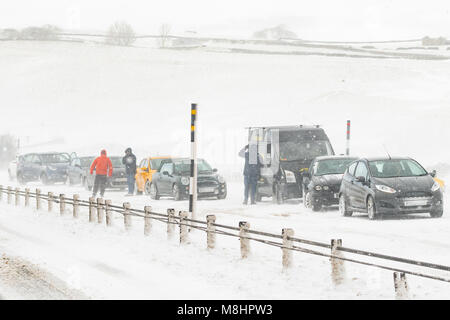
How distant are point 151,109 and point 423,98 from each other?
856 inches

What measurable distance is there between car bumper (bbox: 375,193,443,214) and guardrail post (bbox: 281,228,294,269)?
6701 mm

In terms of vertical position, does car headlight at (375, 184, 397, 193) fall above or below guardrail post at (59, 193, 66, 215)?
above

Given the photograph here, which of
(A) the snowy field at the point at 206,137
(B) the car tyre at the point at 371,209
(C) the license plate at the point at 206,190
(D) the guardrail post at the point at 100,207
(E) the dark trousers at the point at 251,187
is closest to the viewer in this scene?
(A) the snowy field at the point at 206,137

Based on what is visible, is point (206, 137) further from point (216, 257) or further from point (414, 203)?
point (216, 257)

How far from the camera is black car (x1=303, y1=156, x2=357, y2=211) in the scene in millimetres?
21562

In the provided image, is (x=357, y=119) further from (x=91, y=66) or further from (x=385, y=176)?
(x=91, y=66)

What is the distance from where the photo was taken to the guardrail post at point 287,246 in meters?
11.4

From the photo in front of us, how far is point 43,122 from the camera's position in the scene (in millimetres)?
66188

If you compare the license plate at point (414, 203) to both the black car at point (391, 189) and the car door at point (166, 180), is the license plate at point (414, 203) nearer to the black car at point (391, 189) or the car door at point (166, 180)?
the black car at point (391, 189)

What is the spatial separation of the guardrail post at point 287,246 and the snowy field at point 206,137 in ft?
0.64

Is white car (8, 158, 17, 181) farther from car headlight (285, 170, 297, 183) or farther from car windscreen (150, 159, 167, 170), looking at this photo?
car headlight (285, 170, 297, 183)

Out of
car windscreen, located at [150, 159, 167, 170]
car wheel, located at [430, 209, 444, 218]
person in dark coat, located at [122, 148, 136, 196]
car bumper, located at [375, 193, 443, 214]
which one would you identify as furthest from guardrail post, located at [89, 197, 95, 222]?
person in dark coat, located at [122, 148, 136, 196]

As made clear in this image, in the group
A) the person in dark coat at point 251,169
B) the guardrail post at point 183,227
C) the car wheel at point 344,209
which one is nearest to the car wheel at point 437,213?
the car wheel at point 344,209
